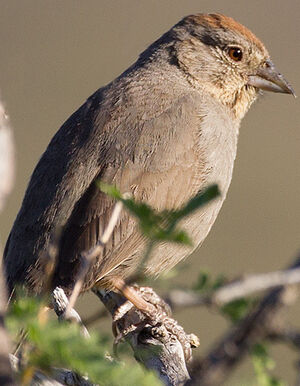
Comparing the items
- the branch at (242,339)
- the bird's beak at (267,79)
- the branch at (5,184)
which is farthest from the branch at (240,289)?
the bird's beak at (267,79)

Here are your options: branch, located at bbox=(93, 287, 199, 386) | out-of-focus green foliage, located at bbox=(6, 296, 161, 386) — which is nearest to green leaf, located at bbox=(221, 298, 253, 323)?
out-of-focus green foliage, located at bbox=(6, 296, 161, 386)

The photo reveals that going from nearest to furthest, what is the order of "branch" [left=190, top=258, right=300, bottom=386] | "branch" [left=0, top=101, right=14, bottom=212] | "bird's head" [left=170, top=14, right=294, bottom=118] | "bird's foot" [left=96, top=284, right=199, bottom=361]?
"branch" [left=190, top=258, right=300, bottom=386] → "branch" [left=0, top=101, right=14, bottom=212] → "bird's foot" [left=96, top=284, right=199, bottom=361] → "bird's head" [left=170, top=14, right=294, bottom=118]

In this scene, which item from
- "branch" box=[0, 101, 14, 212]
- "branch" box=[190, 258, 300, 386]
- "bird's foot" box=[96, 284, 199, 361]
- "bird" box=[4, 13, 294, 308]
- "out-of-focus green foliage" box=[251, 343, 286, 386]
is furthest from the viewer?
"bird" box=[4, 13, 294, 308]

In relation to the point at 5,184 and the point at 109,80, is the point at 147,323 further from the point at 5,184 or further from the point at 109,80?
the point at 109,80

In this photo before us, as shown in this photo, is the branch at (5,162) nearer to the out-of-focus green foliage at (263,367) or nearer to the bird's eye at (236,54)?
the out-of-focus green foliage at (263,367)

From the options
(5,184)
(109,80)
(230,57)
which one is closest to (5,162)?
(5,184)

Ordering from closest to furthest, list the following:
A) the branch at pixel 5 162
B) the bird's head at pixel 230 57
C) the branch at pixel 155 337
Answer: the branch at pixel 5 162
the branch at pixel 155 337
the bird's head at pixel 230 57

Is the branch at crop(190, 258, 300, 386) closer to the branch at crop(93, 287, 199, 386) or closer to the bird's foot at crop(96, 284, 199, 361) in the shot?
the branch at crop(93, 287, 199, 386)
